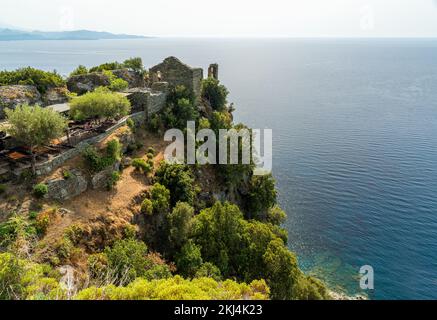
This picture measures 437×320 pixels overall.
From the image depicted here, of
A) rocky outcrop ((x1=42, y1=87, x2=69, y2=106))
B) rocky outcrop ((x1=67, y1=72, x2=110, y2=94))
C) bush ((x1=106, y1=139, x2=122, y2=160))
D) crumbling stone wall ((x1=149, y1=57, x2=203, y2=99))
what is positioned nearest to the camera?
bush ((x1=106, y1=139, x2=122, y2=160))

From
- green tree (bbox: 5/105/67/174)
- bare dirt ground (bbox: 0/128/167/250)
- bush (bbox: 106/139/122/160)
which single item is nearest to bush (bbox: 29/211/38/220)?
bare dirt ground (bbox: 0/128/167/250)

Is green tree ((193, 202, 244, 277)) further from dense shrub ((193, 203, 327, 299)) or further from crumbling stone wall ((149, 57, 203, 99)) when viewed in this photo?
crumbling stone wall ((149, 57, 203, 99))

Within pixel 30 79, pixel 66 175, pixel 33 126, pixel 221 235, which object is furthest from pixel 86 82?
pixel 221 235

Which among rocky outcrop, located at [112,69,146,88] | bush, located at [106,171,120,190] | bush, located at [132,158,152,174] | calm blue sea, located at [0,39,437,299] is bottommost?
calm blue sea, located at [0,39,437,299]

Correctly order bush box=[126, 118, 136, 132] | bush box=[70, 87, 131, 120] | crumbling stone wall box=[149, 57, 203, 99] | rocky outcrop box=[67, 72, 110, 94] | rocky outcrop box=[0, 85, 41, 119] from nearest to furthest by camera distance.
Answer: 1. bush box=[70, 87, 131, 120]
2. rocky outcrop box=[0, 85, 41, 119]
3. bush box=[126, 118, 136, 132]
4. rocky outcrop box=[67, 72, 110, 94]
5. crumbling stone wall box=[149, 57, 203, 99]

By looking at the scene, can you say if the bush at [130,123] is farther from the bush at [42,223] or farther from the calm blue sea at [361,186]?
the calm blue sea at [361,186]
